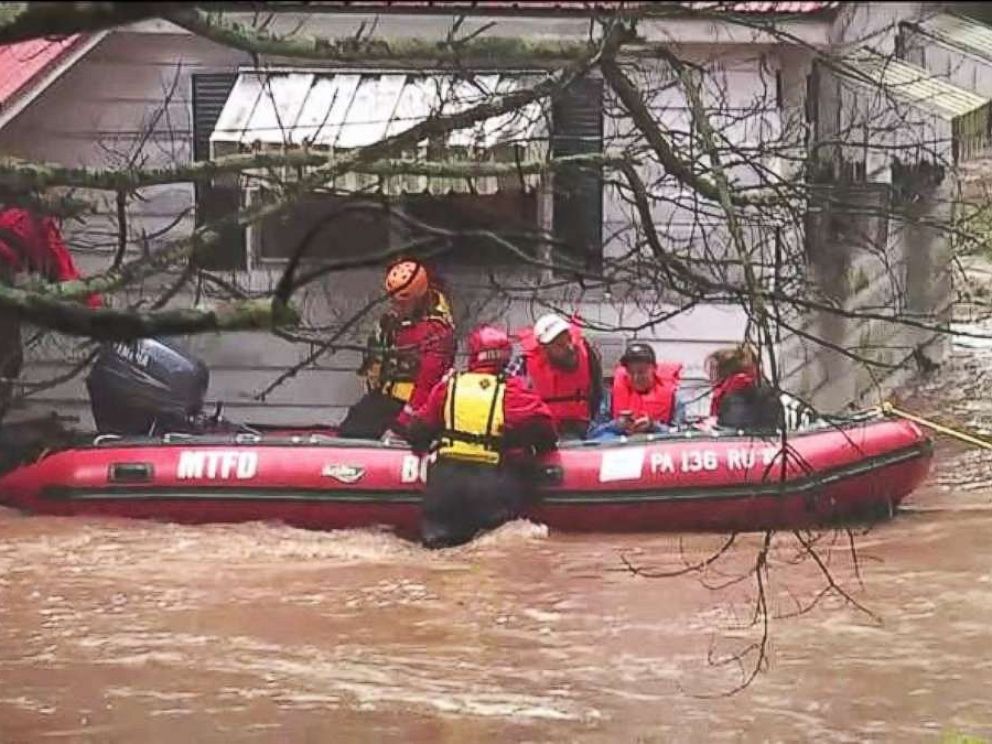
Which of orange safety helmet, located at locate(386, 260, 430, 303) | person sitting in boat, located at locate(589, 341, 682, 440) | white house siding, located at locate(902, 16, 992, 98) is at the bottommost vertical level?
person sitting in boat, located at locate(589, 341, 682, 440)

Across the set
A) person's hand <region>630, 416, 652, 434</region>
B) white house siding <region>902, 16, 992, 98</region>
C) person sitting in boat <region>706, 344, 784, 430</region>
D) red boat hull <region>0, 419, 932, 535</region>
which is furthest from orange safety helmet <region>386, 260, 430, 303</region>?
white house siding <region>902, 16, 992, 98</region>

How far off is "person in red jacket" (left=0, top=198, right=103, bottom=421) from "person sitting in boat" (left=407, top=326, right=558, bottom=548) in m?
2.11

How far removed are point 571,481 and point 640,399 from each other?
32.0 inches

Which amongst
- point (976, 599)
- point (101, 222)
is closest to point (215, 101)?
point (101, 222)

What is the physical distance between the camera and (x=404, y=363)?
11.9 meters

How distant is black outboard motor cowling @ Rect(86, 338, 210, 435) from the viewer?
488 inches


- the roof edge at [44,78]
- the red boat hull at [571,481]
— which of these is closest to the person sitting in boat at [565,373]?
the red boat hull at [571,481]

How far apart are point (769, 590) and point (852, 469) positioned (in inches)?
49.3

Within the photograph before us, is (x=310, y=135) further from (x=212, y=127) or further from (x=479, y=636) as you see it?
(x=479, y=636)

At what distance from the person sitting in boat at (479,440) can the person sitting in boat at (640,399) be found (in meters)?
0.65

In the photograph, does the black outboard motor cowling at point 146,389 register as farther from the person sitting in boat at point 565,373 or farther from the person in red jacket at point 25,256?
the person sitting in boat at point 565,373

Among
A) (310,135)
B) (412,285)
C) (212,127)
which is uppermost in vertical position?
(212,127)

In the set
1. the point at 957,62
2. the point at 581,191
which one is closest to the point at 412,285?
the point at 581,191

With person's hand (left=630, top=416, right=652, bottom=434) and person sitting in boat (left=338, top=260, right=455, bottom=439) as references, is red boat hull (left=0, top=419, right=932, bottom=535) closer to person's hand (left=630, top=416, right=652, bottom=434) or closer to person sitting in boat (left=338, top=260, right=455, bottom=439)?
person's hand (left=630, top=416, right=652, bottom=434)
